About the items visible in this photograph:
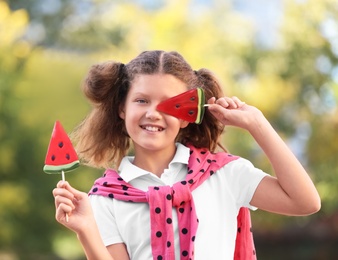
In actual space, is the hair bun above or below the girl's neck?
above

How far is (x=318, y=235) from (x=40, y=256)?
19.6 ft

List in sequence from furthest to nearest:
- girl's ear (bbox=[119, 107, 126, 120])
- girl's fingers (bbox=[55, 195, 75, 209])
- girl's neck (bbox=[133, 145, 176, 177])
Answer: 1. girl's ear (bbox=[119, 107, 126, 120])
2. girl's neck (bbox=[133, 145, 176, 177])
3. girl's fingers (bbox=[55, 195, 75, 209])

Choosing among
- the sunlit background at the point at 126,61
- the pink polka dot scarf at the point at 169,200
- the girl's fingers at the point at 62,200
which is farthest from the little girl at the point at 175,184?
the sunlit background at the point at 126,61

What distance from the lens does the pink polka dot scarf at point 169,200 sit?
3.09 m

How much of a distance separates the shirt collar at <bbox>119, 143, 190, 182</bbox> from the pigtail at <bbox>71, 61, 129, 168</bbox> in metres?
0.15

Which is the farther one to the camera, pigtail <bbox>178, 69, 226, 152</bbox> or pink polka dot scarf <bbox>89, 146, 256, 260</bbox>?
pigtail <bbox>178, 69, 226, 152</bbox>

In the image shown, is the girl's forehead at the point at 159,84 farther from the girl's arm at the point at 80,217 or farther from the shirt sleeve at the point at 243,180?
the girl's arm at the point at 80,217

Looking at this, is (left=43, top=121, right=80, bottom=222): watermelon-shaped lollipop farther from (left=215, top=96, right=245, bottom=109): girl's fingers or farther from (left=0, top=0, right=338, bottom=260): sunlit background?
(left=0, top=0, right=338, bottom=260): sunlit background

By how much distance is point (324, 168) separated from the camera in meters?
16.6

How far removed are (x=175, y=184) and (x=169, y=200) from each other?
0.23 ft

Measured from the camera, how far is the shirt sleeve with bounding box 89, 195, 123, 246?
313 cm

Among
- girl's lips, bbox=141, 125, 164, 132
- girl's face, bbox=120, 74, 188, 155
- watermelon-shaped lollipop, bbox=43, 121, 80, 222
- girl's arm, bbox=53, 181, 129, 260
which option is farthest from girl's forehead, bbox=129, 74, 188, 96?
girl's arm, bbox=53, 181, 129, 260

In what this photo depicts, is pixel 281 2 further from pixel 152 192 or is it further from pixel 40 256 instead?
pixel 152 192

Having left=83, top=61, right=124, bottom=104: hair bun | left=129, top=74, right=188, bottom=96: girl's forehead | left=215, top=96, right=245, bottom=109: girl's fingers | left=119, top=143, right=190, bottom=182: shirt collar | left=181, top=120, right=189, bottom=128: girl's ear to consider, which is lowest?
left=119, top=143, right=190, bottom=182: shirt collar
